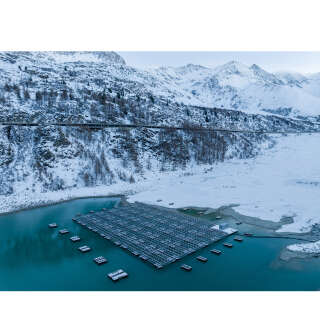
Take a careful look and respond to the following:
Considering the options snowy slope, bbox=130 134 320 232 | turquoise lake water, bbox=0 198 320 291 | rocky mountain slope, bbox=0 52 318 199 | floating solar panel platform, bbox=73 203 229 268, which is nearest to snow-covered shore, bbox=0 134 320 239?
snowy slope, bbox=130 134 320 232

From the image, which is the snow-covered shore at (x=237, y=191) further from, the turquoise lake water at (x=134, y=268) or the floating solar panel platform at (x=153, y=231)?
the turquoise lake water at (x=134, y=268)

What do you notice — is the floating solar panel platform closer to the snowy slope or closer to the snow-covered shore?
the snow-covered shore

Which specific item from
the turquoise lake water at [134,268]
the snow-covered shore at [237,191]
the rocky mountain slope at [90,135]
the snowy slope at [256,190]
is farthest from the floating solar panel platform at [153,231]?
the rocky mountain slope at [90,135]

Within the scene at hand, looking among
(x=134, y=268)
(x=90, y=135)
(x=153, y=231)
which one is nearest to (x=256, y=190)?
(x=153, y=231)

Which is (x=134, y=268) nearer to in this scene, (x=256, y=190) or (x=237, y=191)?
(x=237, y=191)

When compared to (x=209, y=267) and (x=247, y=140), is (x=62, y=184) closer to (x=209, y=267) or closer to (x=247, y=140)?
(x=209, y=267)

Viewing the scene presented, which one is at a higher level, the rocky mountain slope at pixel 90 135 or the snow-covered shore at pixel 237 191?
the rocky mountain slope at pixel 90 135
